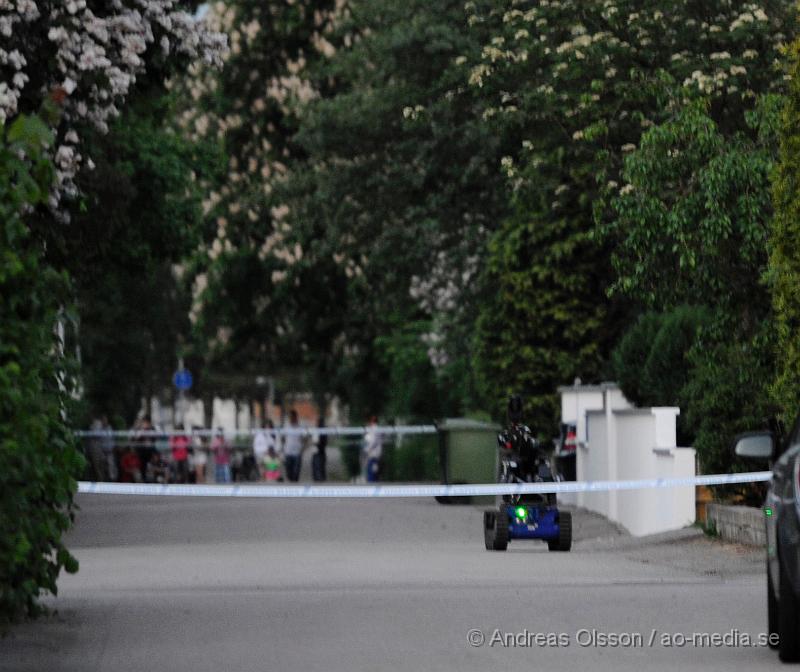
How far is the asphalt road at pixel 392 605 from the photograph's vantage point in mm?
11422

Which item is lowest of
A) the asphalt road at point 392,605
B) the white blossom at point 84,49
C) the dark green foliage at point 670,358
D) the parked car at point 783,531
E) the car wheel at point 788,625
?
the asphalt road at point 392,605

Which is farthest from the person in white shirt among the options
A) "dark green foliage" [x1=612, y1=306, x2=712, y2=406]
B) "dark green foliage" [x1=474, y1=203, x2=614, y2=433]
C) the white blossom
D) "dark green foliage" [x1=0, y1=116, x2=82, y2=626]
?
"dark green foliage" [x1=0, y1=116, x2=82, y2=626]

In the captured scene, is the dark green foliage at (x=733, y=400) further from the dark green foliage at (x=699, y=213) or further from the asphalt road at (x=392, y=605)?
the asphalt road at (x=392, y=605)

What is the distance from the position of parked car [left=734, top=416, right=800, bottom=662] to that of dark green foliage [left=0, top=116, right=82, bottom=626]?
11.5 ft

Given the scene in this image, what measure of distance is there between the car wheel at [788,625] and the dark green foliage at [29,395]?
3543 mm

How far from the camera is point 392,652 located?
11.6 m

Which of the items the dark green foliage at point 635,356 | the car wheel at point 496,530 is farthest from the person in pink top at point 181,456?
the car wheel at point 496,530

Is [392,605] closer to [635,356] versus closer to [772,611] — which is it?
[772,611]

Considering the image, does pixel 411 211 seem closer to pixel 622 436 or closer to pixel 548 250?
pixel 548 250

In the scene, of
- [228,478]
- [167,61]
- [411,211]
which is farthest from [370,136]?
[167,61]

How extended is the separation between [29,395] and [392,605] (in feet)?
14.3

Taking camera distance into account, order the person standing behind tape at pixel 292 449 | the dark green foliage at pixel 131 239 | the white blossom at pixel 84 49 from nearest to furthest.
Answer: the white blossom at pixel 84 49 → the dark green foliage at pixel 131 239 → the person standing behind tape at pixel 292 449

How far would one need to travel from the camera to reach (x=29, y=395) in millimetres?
10977

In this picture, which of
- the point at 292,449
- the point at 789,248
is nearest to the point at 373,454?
the point at 292,449
